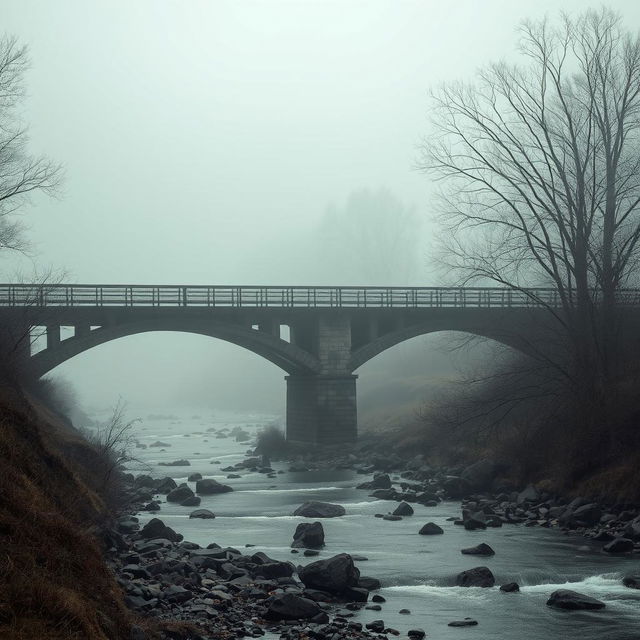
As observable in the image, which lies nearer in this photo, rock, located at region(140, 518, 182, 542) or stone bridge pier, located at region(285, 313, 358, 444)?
rock, located at region(140, 518, 182, 542)

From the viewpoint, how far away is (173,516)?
30.5 m

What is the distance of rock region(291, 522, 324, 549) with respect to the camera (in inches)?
962

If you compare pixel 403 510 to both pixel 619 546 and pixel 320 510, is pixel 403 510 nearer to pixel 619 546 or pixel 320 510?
pixel 320 510

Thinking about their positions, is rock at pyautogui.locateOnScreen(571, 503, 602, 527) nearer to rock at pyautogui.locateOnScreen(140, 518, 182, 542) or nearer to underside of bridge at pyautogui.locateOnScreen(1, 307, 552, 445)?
rock at pyautogui.locateOnScreen(140, 518, 182, 542)

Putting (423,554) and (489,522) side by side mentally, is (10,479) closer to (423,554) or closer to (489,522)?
(423,554)

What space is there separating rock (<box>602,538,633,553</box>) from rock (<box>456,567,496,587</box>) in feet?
14.1

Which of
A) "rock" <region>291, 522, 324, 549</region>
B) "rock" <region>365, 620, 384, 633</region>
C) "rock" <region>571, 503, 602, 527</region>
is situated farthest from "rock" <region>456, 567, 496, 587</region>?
"rock" <region>571, 503, 602, 527</region>

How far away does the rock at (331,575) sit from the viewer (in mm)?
18234

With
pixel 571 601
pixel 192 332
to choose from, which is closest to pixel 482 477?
pixel 571 601

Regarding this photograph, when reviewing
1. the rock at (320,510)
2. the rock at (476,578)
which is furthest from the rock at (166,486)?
the rock at (476,578)

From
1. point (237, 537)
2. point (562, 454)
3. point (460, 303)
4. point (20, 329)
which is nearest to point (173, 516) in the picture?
point (237, 537)

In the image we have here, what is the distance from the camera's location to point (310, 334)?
5784 cm

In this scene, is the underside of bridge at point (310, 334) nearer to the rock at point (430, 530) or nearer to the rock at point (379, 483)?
the rock at point (379, 483)

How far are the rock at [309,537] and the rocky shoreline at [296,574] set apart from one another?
3 cm
